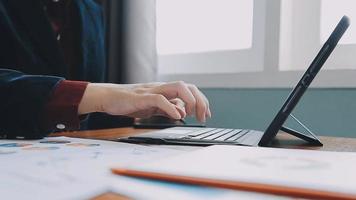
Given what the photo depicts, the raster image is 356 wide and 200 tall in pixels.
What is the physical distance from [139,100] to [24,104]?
200 mm

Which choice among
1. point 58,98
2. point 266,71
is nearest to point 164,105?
point 58,98

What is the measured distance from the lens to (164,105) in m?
0.64

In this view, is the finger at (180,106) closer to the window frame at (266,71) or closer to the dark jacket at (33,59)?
the dark jacket at (33,59)

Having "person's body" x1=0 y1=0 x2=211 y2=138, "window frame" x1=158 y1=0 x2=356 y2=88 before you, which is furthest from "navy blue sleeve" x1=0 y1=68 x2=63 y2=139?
"window frame" x1=158 y1=0 x2=356 y2=88

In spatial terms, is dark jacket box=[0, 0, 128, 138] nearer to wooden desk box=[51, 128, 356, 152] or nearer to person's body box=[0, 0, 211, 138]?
person's body box=[0, 0, 211, 138]

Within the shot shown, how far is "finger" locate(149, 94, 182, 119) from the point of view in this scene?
0.64 meters

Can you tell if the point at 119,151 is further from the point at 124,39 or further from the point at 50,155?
the point at 124,39

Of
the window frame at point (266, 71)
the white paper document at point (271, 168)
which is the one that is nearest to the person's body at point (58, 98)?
the white paper document at point (271, 168)

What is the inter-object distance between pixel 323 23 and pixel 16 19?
3.73 ft

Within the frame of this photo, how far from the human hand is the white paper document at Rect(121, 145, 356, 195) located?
9.9 inches

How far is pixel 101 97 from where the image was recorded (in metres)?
0.68

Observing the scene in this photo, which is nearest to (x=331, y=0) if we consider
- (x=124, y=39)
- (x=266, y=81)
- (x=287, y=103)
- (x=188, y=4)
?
(x=266, y=81)

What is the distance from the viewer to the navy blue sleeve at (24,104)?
2.08 ft

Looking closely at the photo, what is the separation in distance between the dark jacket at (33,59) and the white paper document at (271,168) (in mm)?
361
